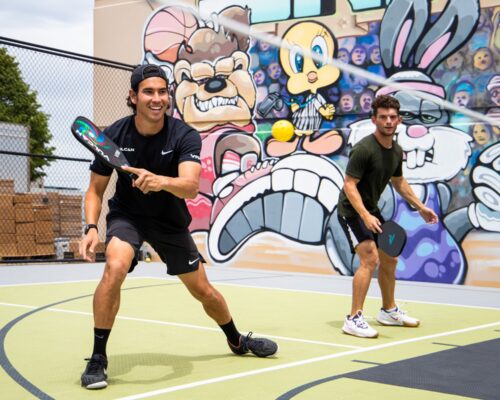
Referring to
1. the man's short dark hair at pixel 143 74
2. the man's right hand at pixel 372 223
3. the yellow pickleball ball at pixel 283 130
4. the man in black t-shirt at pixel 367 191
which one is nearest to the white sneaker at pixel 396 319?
the man in black t-shirt at pixel 367 191

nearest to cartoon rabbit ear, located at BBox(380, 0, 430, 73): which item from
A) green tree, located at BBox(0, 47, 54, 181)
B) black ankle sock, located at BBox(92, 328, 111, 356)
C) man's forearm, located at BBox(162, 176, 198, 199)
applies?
man's forearm, located at BBox(162, 176, 198, 199)

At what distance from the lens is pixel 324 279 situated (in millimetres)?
12859

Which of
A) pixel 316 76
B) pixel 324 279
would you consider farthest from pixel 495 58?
pixel 324 279

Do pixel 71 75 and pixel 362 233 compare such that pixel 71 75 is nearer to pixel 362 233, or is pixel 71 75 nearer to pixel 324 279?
pixel 324 279

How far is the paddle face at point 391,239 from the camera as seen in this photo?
7.23 m

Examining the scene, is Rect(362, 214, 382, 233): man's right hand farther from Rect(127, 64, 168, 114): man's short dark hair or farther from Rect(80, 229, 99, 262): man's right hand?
Rect(80, 229, 99, 262): man's right hand

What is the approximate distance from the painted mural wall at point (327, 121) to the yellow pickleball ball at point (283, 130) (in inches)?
3.8

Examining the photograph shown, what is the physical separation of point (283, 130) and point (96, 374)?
9.82 meters

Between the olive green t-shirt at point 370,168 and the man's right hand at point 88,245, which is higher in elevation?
the olive green t-shirt at point 370,168

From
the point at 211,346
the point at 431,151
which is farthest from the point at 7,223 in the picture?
the point at 211,346

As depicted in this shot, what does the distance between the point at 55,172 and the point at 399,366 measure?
11259 mm

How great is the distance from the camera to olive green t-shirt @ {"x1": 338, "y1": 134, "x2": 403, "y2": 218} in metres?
7.08

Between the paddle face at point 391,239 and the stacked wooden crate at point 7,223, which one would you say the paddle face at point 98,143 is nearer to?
the paddle face at point 391,239

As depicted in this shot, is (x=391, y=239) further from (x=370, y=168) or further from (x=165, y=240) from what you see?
(x=165, y=240)
